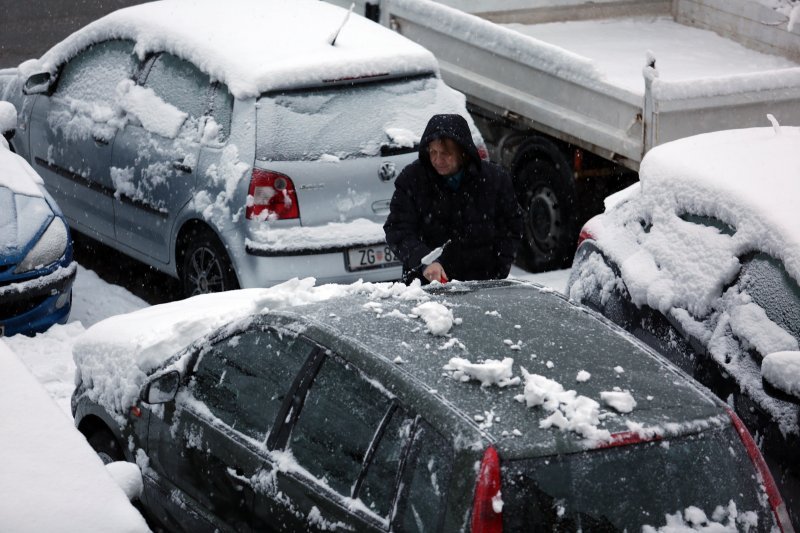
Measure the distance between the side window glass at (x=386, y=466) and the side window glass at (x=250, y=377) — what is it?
55 cm

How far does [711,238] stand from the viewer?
527cm

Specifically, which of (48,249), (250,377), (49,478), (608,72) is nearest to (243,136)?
(48,249)

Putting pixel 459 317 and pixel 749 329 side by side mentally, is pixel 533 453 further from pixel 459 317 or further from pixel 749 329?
pixel 749 329

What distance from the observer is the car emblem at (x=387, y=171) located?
7.26 meters

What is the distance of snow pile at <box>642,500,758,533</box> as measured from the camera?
144 inches

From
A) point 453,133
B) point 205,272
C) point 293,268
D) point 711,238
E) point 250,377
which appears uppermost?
point 453,133

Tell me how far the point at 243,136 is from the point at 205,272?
2.99 ft

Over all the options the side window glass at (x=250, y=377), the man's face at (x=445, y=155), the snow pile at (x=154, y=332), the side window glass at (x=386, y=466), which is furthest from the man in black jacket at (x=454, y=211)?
the side window glass at (x=386, y=466)

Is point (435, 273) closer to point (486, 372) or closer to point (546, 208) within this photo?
point (486, 372)

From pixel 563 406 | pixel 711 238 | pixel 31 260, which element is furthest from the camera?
pixel 31 260

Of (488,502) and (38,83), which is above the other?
(488,502)

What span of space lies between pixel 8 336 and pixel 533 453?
456 cm

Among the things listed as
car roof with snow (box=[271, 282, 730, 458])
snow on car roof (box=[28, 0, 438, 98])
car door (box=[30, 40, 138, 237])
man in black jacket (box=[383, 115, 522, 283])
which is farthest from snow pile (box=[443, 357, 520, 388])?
car door (box=[30, 40, 138, 237])

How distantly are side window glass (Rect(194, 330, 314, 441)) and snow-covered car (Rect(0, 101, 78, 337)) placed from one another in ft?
9.02
